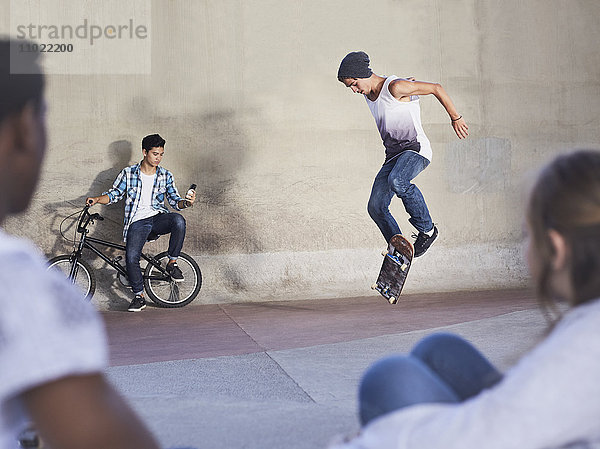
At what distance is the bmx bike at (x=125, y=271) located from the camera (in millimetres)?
7441

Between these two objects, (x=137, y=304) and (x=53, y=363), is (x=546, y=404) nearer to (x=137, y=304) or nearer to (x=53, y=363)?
(x=53, y=363)

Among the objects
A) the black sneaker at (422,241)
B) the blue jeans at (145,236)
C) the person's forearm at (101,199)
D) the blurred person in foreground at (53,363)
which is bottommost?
the blue jeans at (145,236)

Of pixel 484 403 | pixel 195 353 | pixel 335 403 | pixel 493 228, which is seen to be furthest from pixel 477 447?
pixel 493 228

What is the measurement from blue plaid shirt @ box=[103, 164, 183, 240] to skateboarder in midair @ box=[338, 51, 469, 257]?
105 inches

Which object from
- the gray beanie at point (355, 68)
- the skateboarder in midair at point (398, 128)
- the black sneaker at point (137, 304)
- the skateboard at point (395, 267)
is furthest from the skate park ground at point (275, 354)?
the gray beanie at point (355, 68)

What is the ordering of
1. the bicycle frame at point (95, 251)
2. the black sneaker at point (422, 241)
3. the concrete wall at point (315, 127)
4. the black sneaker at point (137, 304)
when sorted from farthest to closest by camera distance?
1. the concrete wall at point (315, 127)
2. the black sneaker at point (137, 304)
3. the bicycle frame at point (95, 251)
4. the black sneaker at point (422, 241)

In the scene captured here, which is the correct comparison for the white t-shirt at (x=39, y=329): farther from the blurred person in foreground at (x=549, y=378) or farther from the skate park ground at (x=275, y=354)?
the skate park ground at (x=275, y=354)

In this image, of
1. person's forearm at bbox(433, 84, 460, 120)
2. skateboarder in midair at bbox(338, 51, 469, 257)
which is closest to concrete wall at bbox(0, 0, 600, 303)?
skateboarder in midair at bbox(338, 51, 469, 257)

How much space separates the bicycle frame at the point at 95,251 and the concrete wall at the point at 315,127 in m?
0.38

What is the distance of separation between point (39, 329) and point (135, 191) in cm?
690

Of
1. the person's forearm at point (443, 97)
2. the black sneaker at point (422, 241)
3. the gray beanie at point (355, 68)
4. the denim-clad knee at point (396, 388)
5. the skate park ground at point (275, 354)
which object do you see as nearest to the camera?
the denim-clad knee at point (396, 388)

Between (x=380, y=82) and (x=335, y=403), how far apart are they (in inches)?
113

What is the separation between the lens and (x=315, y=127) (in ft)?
27.6

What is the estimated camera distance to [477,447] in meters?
1.15
